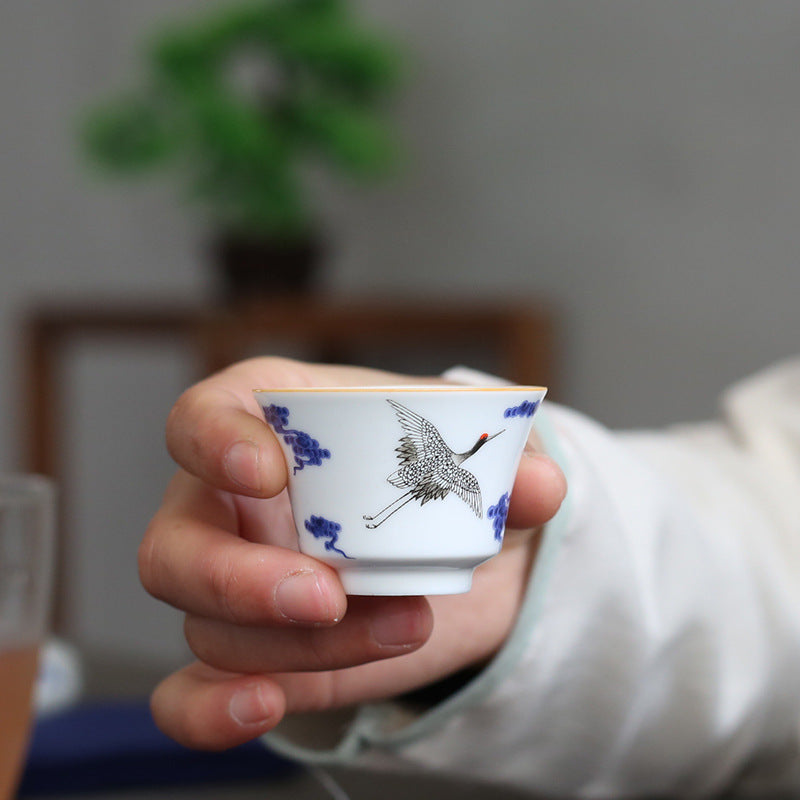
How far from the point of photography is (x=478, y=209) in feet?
6.60

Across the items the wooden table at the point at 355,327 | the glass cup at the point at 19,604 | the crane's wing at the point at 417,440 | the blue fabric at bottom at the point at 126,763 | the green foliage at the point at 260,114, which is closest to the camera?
the crane's wing at the point at 417,440

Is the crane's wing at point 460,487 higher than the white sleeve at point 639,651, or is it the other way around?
the crane's wing at point 460,487

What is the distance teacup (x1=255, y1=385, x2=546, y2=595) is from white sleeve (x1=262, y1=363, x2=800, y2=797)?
0.63 ft

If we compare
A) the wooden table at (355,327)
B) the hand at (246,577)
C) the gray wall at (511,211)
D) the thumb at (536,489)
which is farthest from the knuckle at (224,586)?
the wooden table at (355,327)

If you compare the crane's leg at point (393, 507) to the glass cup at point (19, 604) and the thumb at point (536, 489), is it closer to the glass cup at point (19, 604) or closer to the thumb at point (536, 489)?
the thumb at point (536, 489)

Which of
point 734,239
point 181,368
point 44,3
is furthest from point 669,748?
point 44,3

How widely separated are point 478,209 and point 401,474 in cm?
170

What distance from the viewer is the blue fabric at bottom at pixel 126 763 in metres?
0.61

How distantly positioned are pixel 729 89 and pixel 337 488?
1350 millimetres

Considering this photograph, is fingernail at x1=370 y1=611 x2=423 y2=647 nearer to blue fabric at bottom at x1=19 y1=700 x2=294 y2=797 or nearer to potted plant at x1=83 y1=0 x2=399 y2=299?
blue fabric at bottom at x1=19 y1=700 x2=294 y2=797

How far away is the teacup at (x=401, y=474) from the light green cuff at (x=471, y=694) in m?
0.18

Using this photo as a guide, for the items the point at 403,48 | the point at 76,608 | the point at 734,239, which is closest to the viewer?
the point at 734,239

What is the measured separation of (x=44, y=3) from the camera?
284 cm

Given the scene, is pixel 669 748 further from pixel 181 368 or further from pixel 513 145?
pixel 181 368
